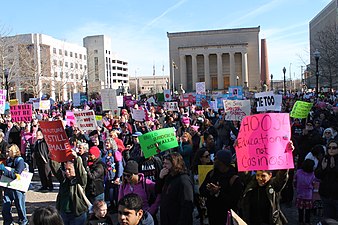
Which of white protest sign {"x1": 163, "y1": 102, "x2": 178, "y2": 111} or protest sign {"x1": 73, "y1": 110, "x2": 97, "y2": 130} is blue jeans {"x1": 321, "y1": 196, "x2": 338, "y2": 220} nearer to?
protest sign {"x1": 73, "y1": 110, "x2": 97, "y2": 130}

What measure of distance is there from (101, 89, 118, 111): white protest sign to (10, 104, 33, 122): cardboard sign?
9.85 ft

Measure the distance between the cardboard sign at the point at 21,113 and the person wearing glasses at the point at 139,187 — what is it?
893cm

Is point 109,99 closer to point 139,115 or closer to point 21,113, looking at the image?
point 139,115

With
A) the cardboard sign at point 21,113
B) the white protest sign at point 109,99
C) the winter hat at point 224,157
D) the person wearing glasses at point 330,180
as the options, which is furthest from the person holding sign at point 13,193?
the white protest sign at point 109,99

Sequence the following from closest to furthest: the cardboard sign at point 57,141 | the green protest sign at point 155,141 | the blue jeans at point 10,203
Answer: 1. the cardboard sign at point 57,141
2. the green protest sign at point 155,141
3. the blue jeans at point 10,203

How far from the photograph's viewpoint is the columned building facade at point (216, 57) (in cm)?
8125

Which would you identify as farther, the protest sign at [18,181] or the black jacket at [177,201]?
the protest sign at [18,181]

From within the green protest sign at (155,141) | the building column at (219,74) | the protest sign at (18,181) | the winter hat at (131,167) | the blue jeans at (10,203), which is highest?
the building column at (219,74)

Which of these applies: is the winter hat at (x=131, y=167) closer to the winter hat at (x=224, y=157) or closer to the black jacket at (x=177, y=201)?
the black jacket at (x=177, y=201)

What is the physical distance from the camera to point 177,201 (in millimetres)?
5191

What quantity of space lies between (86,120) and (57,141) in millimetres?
4482

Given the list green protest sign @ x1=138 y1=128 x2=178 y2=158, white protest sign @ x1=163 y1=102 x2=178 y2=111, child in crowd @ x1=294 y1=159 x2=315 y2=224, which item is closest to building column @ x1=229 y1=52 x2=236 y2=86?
white protest sign @ x1=163 y1=102 x2=178 y2=111

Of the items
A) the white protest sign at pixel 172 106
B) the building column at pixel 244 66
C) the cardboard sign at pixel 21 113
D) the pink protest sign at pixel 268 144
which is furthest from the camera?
the building column at pixel 244 66

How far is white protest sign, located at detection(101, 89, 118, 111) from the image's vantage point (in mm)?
15734
